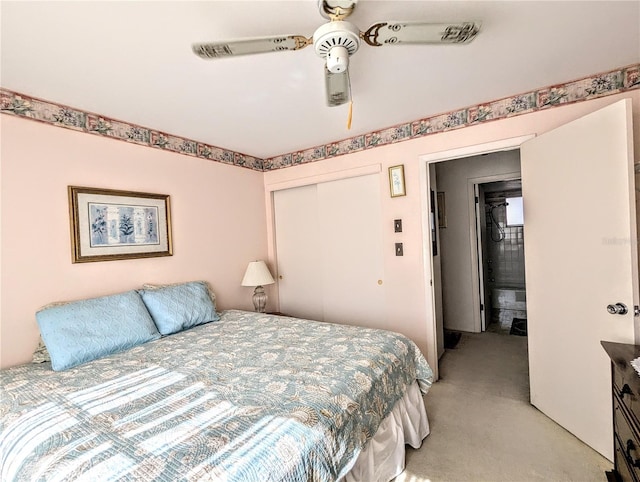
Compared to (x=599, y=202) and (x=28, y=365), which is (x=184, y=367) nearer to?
(x=28, y=365)

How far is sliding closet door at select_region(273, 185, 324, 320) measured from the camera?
3473 millimetres

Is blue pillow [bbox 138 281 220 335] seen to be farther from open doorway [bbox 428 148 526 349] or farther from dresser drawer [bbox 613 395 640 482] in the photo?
open doorway [bbox 428 148 526 349]

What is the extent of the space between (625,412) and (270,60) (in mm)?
2339

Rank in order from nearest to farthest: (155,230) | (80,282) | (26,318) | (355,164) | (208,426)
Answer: (208,426) → (26,318) → (80,282) → (155,230) → (355,164)

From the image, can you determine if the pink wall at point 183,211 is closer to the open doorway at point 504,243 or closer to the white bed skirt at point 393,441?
the white bed skirt at point 393,441

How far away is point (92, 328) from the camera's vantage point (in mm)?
1860

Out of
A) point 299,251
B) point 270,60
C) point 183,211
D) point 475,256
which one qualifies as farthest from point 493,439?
point 183,211

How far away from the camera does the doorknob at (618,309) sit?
5.23ft

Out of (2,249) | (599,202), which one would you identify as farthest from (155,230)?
(599,202)

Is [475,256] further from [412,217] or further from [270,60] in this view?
[270,60]

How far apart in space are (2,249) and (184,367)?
4.53 feet

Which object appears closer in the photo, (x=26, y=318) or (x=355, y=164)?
(x=26, y=318)

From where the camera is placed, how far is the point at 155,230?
259 centimetres

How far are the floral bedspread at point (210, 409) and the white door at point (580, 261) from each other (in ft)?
3.02
